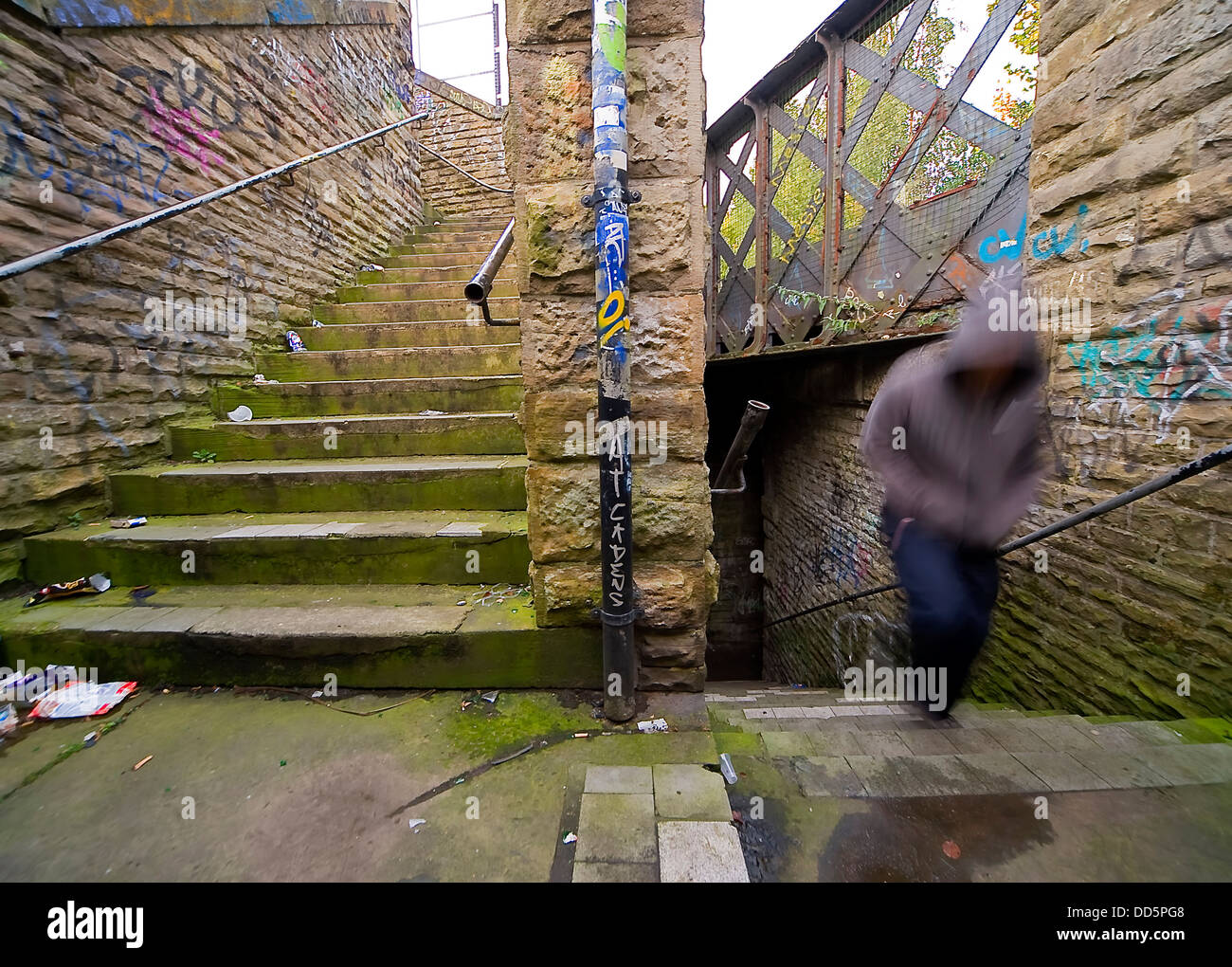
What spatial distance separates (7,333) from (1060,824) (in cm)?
460

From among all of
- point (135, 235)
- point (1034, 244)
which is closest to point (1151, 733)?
point (1034, 244)

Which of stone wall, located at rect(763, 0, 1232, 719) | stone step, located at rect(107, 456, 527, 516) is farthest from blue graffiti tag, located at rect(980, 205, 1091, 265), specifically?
stone step, located at rect(107, 456, 527, 516)

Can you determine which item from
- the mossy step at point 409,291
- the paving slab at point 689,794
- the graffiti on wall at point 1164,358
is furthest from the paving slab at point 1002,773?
the mossy step at point 409,291

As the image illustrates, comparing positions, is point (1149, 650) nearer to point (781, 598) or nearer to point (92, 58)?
point (781, 598)

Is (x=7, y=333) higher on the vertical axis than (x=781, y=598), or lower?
higher

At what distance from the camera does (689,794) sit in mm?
1480

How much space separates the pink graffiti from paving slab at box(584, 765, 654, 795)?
→ 14.3ft

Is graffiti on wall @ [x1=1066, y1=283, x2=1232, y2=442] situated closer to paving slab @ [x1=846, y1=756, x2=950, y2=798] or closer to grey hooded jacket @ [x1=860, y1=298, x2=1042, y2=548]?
grey hooded jacket @ [x1=860, y1=298, x2=1042, y2=548]

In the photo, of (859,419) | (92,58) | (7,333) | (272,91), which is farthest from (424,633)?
(272,91)

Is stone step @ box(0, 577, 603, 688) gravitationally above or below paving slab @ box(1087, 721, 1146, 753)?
above

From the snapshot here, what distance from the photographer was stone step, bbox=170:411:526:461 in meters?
3.12

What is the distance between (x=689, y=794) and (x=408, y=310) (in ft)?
14.0

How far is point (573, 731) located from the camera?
1809mm

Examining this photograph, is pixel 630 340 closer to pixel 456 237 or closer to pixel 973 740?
pixel 973 740
